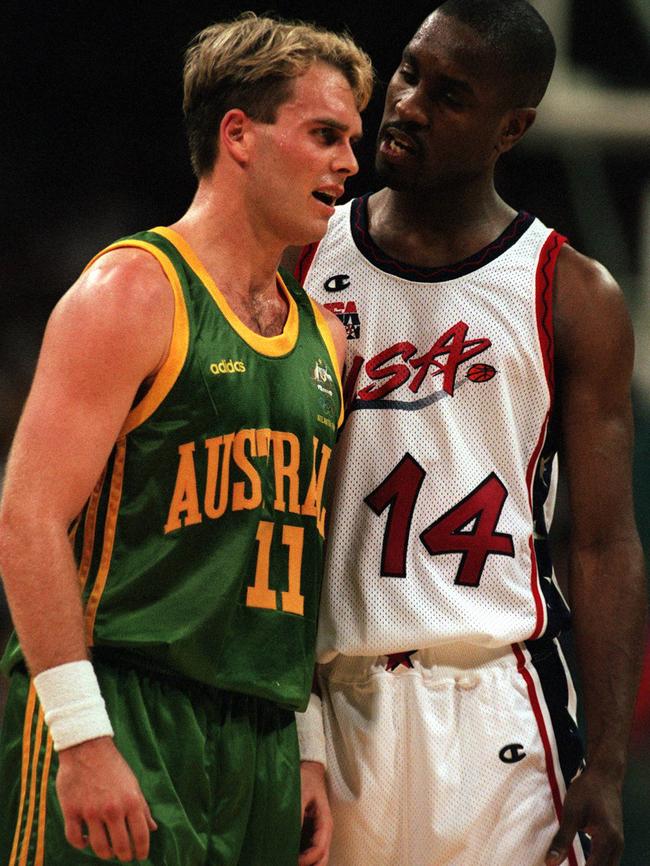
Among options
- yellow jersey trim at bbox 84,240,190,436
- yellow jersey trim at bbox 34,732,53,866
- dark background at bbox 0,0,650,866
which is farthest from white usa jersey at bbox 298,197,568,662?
dark background at bbox 0,0,650,866

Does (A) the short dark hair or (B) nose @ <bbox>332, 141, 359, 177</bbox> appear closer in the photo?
(B) nose @ <bbox>332, 141, 359, 177</bbox>

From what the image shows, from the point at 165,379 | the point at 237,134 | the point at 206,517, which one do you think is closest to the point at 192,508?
the point at 206,517

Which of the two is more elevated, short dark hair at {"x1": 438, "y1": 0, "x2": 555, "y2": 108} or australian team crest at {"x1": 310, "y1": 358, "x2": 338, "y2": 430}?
short dark hair at {"x1": 438, "y1": 0, "x2": 555, "y2": 108}

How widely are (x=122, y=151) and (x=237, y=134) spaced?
10.1 feet

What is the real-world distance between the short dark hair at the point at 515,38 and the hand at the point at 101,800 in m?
1.68

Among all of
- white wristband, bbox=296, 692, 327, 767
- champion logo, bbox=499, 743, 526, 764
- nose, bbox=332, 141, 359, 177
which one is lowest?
champion logo, bbox=499, 743, 526, 764

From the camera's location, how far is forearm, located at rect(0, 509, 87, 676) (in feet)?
7.22

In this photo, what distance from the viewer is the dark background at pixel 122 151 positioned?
207 inches

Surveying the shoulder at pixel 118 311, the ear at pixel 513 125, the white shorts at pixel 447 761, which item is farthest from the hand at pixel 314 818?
the ear at pixel 513 125

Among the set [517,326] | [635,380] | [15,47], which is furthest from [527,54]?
[15,47]

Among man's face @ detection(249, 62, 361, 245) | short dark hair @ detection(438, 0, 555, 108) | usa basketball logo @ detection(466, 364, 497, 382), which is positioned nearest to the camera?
man's face @ detection(249, 62, 361, 245)

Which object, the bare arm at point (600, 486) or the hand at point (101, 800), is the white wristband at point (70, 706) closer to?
the hand at point (101, 800)

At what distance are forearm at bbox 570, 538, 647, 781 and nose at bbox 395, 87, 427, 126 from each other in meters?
0.97

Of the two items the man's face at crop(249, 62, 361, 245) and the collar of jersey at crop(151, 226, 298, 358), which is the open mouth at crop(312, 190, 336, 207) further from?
the collar of jersey at crop(151, 226, 298, 358)
